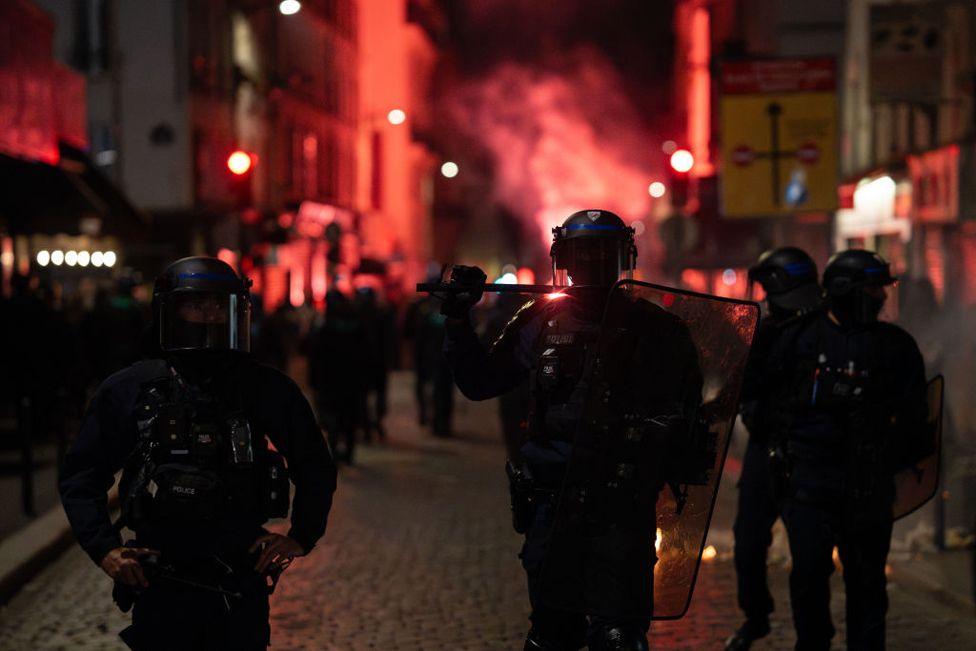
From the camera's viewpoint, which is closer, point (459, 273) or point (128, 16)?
point (459, 273)

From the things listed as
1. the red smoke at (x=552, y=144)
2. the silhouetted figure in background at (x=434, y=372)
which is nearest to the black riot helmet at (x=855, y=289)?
the silhouetted figure in background at (x=434, y=372)

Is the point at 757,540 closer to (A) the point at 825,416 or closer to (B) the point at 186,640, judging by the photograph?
(A) the point at 825,416

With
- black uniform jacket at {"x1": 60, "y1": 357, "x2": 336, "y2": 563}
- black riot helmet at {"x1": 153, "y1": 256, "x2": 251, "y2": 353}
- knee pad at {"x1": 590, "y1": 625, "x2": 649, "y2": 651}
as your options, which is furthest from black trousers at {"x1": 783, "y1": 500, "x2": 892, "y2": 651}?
black riot helmet at {"x1": 153, "y1": 256, "x2": 251, "y2": 353}

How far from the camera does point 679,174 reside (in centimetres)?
1909

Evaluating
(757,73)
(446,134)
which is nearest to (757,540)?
(757,73)

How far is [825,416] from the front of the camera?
18.2ft

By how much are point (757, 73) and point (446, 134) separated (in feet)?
171

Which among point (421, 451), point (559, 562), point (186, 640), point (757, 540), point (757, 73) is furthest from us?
point (757, 73)

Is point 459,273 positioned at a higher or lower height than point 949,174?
lower

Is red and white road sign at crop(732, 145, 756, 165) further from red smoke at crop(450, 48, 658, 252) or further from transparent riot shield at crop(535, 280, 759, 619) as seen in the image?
red smoke at crop(450, 48, 658, 252)

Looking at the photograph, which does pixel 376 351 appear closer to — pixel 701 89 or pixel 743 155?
pixel 743 155

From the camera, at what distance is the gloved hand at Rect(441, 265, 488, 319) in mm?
4305

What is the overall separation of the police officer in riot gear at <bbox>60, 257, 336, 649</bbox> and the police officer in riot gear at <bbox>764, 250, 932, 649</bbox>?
7.36ft

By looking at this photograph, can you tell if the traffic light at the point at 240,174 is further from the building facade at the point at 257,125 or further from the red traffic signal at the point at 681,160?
the red traffic signal at the point at 681,160
